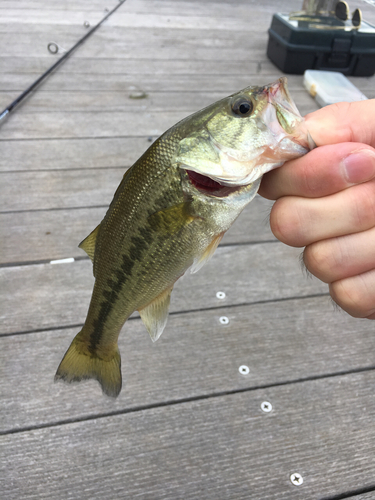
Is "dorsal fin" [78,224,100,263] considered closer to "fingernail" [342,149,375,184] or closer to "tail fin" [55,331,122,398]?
"tail fin" [55,331,122,398]

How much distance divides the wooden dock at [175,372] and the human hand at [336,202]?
0.40m

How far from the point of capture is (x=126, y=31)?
4477mm

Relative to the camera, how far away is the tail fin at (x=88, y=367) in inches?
41.2

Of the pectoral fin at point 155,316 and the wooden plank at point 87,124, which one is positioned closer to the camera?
the pectoral fin at point 155,316

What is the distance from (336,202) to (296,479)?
936mm

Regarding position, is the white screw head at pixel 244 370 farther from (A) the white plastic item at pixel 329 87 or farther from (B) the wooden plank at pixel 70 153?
(A) the white plastic item at pixel 329 87

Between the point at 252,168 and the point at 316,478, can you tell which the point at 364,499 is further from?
the point at 252,168

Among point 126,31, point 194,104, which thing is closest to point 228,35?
point 126,31

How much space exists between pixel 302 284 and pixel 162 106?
197 cm

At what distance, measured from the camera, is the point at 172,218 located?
81 centimetres

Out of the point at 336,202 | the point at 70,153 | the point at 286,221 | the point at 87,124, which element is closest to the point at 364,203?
the point at 336,202

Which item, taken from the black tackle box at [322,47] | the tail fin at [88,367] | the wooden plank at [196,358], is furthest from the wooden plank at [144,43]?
the tail fin at [88,367]

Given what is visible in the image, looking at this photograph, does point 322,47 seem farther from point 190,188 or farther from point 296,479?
point 296,479

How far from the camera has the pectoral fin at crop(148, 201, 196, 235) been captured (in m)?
0.81
